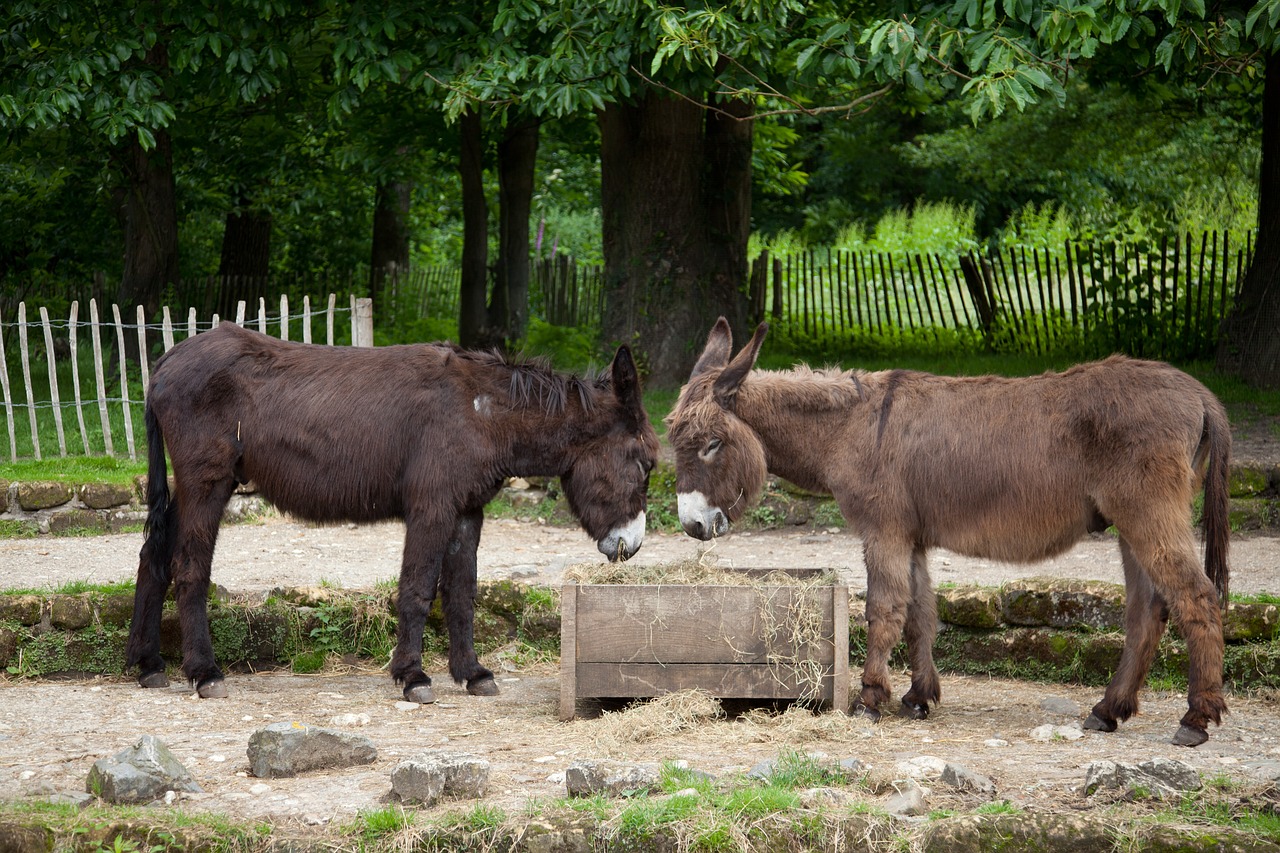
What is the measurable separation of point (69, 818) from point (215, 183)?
14794 mm

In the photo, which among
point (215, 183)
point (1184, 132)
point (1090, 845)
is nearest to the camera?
point (1090, 845)

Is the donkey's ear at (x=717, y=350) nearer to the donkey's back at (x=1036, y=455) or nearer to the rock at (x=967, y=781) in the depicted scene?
the donkey's back at (x=1036, y=455)

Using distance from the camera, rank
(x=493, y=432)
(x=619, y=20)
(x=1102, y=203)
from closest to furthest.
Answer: (x=493, y=432) → (x=619, y=20) → (x=1102, y=203)

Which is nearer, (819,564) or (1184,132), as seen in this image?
(819,564)

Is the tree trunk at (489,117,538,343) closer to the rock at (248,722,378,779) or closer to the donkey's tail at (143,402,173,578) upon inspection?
the donkey's tail at (143,402,173,578)

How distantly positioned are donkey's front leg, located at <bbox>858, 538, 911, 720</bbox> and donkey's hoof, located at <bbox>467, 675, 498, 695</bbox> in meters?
1.81

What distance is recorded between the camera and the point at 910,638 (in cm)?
546

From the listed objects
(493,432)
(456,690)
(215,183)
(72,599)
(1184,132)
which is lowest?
(456,690)

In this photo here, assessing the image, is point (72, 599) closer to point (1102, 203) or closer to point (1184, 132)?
point (1184, 132)

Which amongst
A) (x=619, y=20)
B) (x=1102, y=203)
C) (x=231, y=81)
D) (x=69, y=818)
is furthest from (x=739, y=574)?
(x=1102, y=203)

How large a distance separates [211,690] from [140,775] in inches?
67.0

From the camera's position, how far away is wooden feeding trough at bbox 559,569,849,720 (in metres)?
5.25

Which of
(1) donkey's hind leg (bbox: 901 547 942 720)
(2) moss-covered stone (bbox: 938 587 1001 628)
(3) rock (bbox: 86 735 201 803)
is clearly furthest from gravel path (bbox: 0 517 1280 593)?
(3) rock (bbox: 86 735 201 803)

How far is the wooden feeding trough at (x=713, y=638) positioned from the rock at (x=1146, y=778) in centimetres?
142
